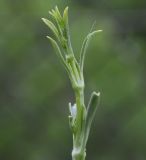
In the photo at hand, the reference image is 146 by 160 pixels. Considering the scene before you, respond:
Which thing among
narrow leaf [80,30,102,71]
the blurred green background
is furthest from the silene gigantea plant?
the blurred green background

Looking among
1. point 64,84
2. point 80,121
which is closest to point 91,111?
point 80,121

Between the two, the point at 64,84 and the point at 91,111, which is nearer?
the point at 91,111

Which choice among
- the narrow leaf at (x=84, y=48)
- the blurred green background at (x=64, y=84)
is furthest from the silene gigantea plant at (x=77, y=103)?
the blurred green background at (x=64, y=84)

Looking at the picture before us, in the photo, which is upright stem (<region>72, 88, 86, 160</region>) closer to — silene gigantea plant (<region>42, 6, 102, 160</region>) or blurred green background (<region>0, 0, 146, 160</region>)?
silene gigantea plant (<region>42, 6, 102, 160</region>)

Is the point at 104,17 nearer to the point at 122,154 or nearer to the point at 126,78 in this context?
the point at 126,78

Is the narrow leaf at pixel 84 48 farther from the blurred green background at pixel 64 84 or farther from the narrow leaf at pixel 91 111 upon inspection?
the blurred green background at pixel 64 84

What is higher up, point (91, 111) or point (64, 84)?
point (91, 111)

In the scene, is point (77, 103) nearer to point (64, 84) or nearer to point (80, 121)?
point (80, 121)

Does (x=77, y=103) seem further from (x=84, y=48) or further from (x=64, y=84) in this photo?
(x=64, y=84)

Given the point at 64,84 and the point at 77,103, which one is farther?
the point at 64,84
